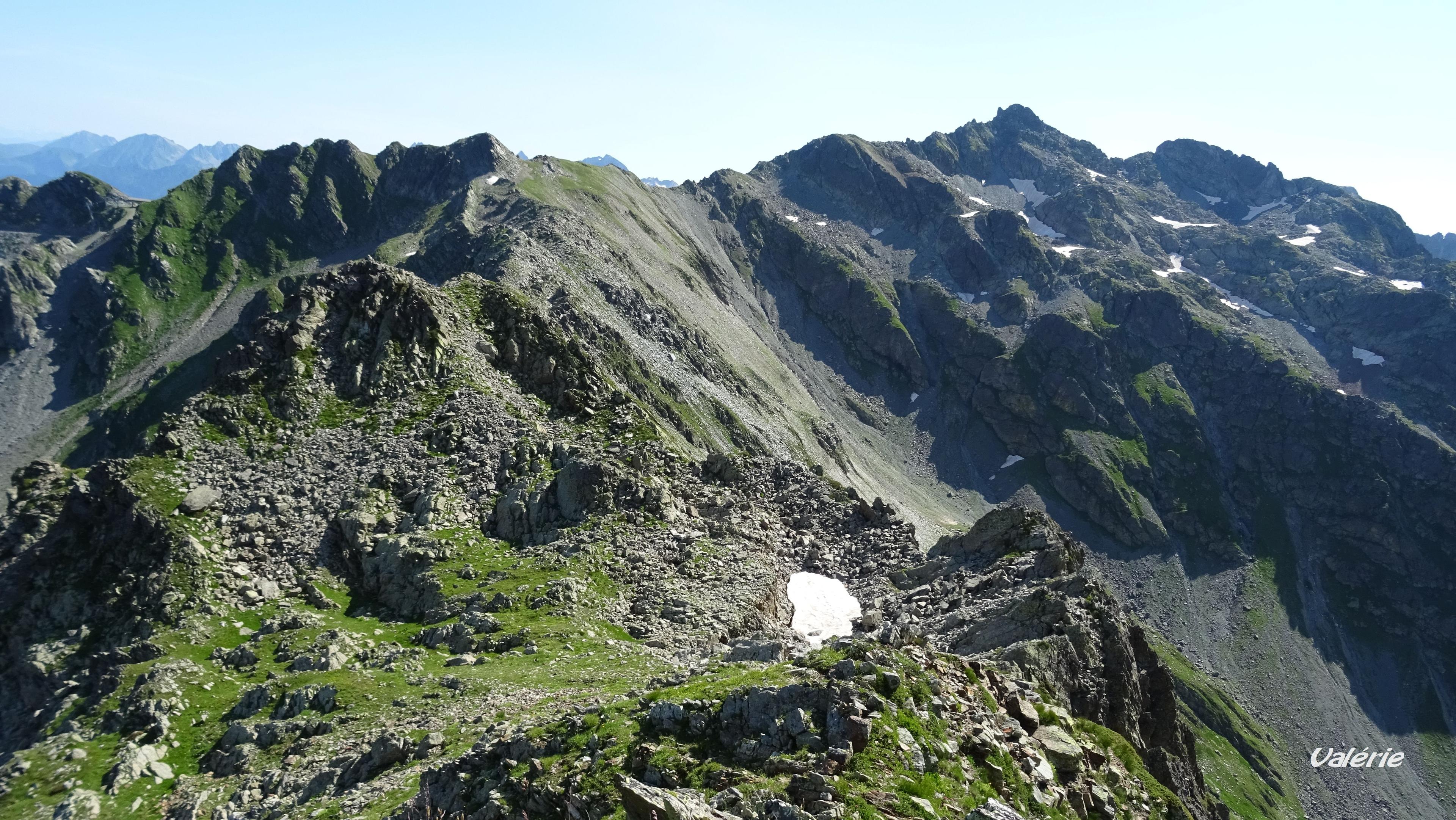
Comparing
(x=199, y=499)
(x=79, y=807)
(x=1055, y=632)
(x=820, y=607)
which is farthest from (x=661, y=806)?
(x=199, y=499)

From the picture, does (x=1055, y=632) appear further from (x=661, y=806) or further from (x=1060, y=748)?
(x=661, y=806)

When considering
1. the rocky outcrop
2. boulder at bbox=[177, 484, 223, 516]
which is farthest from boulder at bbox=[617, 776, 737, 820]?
boulder at bbox=[177, 484, 223, 516]

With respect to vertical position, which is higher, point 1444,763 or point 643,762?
point 643,762

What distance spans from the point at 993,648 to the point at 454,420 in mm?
40967

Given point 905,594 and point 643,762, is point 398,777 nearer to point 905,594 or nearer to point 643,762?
point 643,762

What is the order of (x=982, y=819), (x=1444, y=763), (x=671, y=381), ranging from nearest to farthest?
(x=982, y=819)
(x=671, y=381)
(x=1444, y=763)

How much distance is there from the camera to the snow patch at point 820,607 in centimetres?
4550

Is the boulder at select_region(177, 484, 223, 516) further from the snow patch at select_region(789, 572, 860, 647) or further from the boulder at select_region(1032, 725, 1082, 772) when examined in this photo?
the boulder at select_region(1032, 725, 1082, 772)

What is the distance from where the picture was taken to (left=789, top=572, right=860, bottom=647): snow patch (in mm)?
45500

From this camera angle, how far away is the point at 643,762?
1989 centimetres

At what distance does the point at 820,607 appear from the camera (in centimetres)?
4822

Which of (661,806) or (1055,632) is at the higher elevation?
(661,806)

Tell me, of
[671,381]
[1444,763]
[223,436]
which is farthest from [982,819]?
[1444,763]

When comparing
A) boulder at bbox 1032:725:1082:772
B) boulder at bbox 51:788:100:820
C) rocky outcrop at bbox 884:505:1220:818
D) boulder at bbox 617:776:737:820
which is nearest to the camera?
boulder at bbox 617:776:737:820
